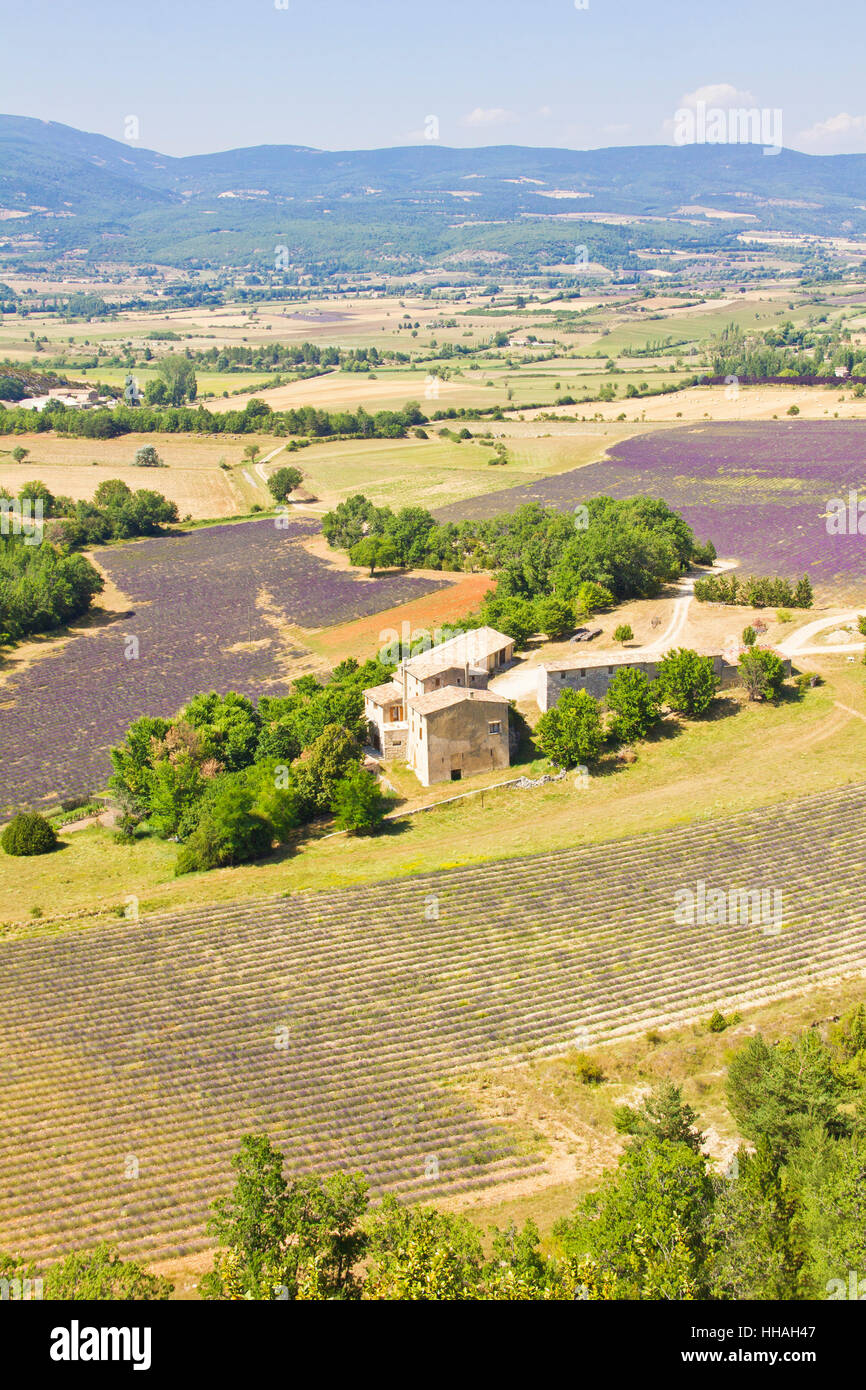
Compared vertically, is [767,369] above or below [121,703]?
above

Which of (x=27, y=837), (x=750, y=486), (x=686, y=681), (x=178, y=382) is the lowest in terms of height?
(x=27, y=837)

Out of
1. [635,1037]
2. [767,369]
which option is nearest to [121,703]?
[635,1037]

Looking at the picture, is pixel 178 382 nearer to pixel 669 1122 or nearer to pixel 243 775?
pixel 243 775

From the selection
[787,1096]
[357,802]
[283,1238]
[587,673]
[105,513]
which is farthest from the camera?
[105,513]

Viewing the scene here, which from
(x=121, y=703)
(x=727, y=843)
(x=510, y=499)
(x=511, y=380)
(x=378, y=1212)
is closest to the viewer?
(x=378, y=1212)

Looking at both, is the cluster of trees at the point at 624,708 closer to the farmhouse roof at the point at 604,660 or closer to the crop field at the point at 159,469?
the farmhouse roof at the point at 604,660

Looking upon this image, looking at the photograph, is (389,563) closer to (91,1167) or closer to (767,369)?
(91,1167)

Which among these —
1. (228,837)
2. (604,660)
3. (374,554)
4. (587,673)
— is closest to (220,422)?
(374,554)
